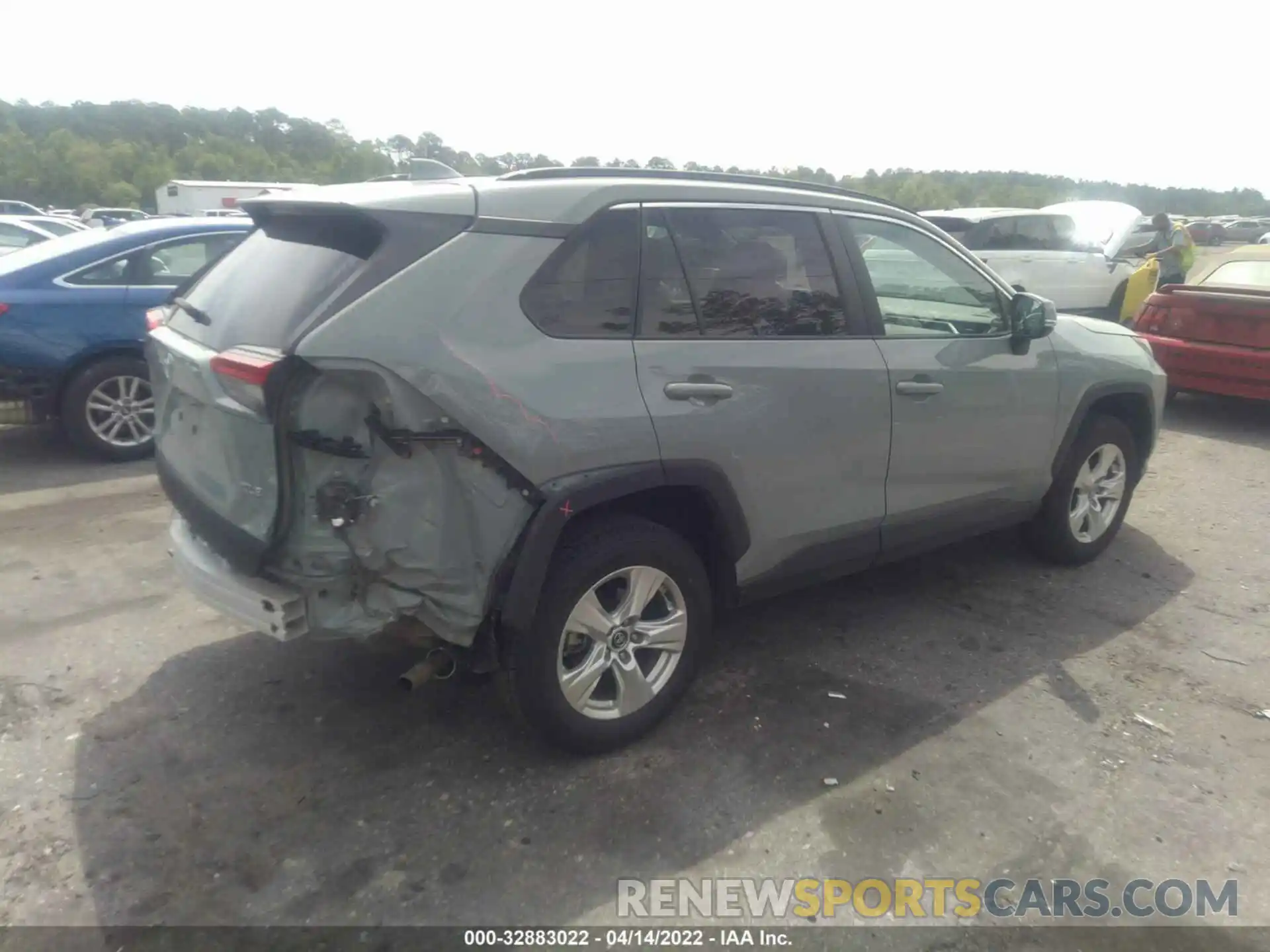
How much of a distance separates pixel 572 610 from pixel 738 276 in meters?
1.36

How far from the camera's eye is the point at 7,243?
13234 mm

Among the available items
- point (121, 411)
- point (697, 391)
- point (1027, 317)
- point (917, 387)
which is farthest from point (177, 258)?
point (1027, 317)

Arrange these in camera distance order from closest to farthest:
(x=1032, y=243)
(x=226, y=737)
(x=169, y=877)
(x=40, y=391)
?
1. (x=169, y=877)
2. (x=226, y=737)
3. (x=40, y=391)
4. (x=1032, y=243)

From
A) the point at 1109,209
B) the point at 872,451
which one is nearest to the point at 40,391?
the point at 872,451

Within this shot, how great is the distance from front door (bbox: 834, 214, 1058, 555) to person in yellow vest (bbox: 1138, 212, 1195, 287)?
1039 cm

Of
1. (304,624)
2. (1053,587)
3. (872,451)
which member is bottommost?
(1053,587)

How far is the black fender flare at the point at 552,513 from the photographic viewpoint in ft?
9.36

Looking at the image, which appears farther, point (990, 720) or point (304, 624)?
point (990, 720)

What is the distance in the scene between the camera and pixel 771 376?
3.39 m

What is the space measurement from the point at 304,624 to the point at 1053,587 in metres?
3.68

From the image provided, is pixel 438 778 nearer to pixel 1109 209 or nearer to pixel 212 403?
pixel 212 403

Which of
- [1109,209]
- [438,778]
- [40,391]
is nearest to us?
[438,778]

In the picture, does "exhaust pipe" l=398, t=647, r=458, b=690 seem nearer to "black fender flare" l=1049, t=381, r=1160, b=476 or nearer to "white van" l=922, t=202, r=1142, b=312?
"black fender flare" l=1049, t=381, r=1160, b=476

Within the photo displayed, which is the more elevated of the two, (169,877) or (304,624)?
(304,624)
